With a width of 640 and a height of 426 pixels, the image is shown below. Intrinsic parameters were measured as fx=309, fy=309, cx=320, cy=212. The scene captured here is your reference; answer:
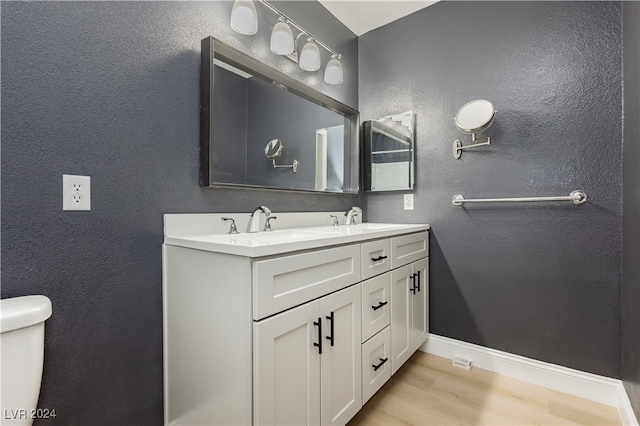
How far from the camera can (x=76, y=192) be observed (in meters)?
1.00

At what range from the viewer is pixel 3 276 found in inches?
34.4

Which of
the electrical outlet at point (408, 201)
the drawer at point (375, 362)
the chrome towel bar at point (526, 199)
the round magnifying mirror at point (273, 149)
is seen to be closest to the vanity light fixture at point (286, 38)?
the round magnifying mirror at point (273, 149)

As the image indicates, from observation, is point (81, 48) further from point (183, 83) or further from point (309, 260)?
point (309, 260)

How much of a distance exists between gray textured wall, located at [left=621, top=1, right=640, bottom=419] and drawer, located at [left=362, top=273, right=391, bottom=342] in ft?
3.21

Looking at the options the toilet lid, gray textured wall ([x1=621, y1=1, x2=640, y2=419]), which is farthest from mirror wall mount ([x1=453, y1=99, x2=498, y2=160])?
the toilet lid

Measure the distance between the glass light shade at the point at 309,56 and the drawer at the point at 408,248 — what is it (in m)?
1.11

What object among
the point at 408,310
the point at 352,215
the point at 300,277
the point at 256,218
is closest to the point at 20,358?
the point at 300,277

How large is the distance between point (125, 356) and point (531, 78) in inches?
92.8

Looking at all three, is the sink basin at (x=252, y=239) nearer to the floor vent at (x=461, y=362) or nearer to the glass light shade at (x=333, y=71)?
the glass light shade at (x=333, y=71)

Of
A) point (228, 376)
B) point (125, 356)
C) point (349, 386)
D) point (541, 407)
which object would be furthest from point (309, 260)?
point (541, 407)

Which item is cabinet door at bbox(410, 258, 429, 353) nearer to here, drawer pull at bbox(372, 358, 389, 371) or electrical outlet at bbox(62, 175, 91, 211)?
drawer pull at bbox(372, 358, 389, 371)

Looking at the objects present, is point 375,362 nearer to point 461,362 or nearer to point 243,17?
point 461,362

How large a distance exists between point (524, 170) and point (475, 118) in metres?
0.40

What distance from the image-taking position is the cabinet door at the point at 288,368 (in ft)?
3.02
